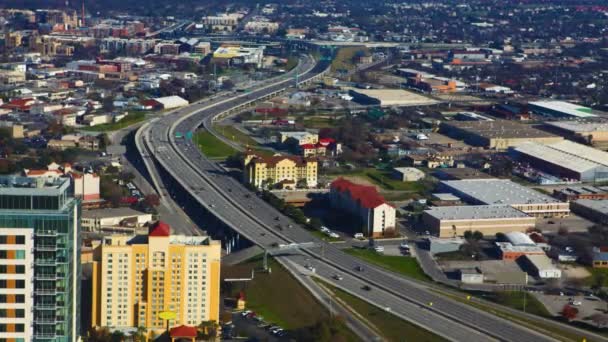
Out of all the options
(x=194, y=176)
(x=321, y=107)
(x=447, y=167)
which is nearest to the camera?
(x=194, y=176)

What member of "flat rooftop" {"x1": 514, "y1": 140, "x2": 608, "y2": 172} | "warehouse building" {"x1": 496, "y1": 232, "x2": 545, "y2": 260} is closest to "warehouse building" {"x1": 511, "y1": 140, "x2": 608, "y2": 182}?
"flat rooftop" {"x1": 514, "y1": 140, "x2": 608, "y2": 172}

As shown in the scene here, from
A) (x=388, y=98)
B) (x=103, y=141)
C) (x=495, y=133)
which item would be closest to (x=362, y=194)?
(x=103, y=141)

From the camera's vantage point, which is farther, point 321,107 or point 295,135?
point 321,107

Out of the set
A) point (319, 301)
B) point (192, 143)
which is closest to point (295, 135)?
point (192, 143)

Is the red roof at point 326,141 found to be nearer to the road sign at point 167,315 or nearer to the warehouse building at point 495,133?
the warehouse building at point 495,133

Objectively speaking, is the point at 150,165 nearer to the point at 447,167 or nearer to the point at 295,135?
the point at 295,135

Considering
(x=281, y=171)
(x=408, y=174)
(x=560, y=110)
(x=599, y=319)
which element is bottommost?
(x=560, y=110)

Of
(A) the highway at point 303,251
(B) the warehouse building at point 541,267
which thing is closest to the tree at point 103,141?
(A) the highway at point 303,251

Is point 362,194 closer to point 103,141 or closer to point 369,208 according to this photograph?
point 369,208

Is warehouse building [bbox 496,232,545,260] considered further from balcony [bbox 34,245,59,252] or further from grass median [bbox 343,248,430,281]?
balcony [bbox 34,245,59,252]
